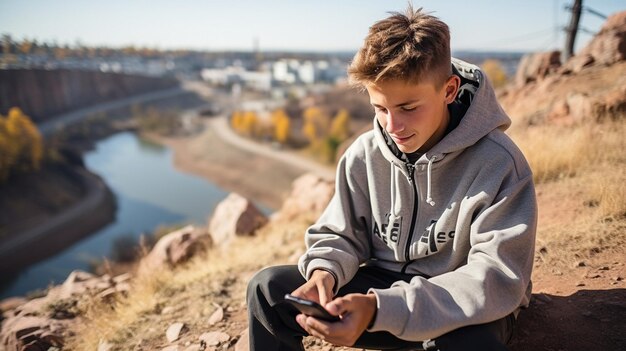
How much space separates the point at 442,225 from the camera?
1.91 meters

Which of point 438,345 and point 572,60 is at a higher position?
point 572,60

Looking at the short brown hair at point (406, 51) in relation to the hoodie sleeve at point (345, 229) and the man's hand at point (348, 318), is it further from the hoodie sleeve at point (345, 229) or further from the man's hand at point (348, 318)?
the man's hand at point (348, 318)

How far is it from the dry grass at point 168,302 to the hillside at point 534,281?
0.01 m

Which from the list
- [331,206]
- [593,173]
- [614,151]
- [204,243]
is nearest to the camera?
[331,206]

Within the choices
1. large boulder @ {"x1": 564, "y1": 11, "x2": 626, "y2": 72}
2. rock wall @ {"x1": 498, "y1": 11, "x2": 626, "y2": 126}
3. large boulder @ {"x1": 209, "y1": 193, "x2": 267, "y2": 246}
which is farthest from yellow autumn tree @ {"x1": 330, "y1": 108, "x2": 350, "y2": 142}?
large boulder @ {"x1": 209, "y1": 193, "x2": 267, "y2": 246}

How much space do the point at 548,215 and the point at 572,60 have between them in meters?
8.57

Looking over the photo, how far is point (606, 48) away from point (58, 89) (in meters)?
63.8

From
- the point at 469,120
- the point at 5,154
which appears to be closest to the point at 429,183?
the point at 469,120

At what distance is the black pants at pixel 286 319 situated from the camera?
1773mm

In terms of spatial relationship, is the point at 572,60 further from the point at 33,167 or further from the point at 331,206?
the point at 33,167

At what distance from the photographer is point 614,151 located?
14.4 ft

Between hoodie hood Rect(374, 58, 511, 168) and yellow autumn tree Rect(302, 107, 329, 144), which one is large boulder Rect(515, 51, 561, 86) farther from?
yellow autumn tree Rect(302, 107, 329, 144)

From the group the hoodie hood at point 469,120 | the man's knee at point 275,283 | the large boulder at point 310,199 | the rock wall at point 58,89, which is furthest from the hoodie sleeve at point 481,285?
the rock wall at point 58,89

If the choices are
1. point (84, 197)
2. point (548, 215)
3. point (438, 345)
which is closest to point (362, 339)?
point (438, 345)
